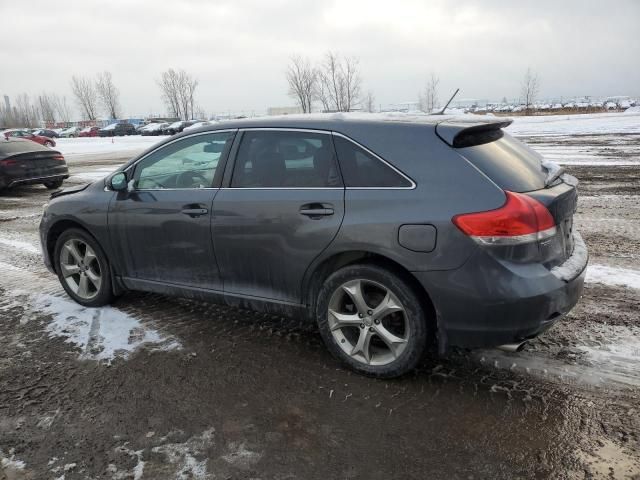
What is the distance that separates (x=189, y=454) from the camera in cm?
276

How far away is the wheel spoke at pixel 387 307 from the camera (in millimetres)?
3232

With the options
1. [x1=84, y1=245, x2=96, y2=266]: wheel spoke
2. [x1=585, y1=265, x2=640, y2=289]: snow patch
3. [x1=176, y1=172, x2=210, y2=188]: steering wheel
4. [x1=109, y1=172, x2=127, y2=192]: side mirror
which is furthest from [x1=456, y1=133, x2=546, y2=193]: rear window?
[x1=84, y1=245, x2=96, y2=266]: wheel spoke

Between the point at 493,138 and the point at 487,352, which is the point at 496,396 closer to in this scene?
the point at 487,352

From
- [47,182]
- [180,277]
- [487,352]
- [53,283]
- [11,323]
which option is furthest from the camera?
[47,182]

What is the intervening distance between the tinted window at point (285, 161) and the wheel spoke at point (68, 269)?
2.04m

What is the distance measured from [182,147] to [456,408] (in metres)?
2.83

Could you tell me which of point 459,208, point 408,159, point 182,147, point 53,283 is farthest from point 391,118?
point 53,283

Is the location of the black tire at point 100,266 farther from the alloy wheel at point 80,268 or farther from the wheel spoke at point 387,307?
the wheel spoke at point 387,307

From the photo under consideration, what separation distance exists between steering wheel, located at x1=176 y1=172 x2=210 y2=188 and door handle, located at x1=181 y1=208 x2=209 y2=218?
209 millimetres

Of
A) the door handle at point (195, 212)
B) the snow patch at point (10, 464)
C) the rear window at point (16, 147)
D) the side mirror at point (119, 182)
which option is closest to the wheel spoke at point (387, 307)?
the door handle at point (195, 212)

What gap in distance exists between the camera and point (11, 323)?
458 cm

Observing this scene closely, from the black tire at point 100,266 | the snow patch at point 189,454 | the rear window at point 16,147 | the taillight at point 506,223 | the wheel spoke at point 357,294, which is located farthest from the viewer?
the rear window at point 16,147

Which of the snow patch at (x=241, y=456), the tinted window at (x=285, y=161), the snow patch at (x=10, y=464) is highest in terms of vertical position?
the tinted window at (x=285, y=161)

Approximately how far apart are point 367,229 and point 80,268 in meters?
3.01
